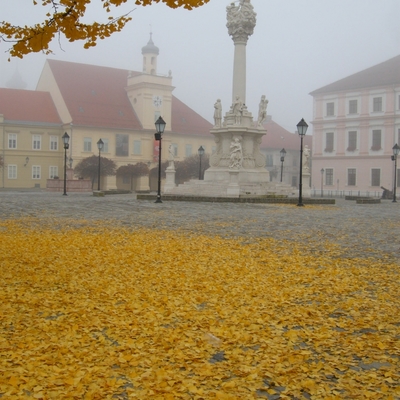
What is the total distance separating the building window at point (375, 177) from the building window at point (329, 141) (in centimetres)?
628

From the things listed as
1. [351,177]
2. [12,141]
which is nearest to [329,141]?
[351,177]

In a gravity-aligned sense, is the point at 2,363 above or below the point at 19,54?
below

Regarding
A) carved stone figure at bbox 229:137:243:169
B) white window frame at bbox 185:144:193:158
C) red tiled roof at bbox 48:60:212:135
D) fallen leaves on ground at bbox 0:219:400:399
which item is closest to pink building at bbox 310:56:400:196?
white window frame at bbox 185:144:193:158

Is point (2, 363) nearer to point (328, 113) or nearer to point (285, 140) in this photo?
point (328, 113)

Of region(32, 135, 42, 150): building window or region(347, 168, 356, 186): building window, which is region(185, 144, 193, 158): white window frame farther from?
region(347, 168, 356, 186): building window

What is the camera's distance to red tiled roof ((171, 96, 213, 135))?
7810 centimetres

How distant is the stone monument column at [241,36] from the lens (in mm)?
34156

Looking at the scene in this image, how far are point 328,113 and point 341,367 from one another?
69081 mm

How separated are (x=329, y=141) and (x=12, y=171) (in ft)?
124

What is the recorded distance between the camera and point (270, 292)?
732 centimetres

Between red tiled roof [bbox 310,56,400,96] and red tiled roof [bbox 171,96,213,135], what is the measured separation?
16.2m

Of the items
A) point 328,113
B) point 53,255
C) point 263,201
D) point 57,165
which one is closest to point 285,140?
point 328,113

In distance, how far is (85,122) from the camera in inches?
2714

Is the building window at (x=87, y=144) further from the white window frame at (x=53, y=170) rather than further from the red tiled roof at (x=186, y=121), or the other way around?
the red tiled roof at (x=186, y=121)
